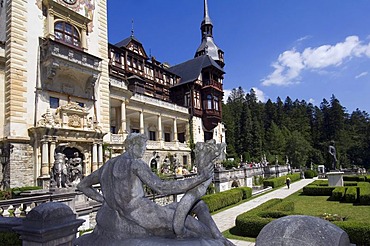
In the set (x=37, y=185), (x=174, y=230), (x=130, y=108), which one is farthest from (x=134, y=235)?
(x=130, y=108)

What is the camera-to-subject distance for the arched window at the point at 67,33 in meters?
21.6

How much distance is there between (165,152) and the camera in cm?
3503

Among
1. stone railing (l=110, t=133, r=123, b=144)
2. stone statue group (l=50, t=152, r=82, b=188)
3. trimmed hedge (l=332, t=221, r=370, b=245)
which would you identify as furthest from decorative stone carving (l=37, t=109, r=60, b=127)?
trimmed hedge (l=332, t=221, r=370, b=245)

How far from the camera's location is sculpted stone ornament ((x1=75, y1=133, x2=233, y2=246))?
3506 millimetres

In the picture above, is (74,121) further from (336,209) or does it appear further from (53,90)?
(336,209)

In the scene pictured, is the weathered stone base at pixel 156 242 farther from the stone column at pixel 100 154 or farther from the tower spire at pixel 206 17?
the tower spire at pixel 206 17

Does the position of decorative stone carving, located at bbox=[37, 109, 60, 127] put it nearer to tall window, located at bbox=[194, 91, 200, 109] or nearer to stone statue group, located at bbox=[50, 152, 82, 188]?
stone statue group, located at bbox=[50, 152, 82, 188]

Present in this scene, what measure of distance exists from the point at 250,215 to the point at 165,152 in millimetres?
22800

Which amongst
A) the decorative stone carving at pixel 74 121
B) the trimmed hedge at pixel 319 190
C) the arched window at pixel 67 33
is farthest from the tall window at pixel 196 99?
the decorative stone carving at pixel 74 121

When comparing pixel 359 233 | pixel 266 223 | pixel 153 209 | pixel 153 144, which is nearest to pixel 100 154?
pixel 153 144

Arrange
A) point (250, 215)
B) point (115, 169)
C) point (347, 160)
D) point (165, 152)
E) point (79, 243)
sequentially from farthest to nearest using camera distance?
point (347, 160) → point (165, 152) → point (250, 215) → point (79, 243) → point (115, 169)

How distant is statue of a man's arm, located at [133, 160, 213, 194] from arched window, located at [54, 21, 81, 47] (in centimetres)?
2144

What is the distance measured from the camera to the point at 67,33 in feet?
72.9

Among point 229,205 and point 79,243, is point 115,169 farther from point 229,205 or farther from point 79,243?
point 229,205
